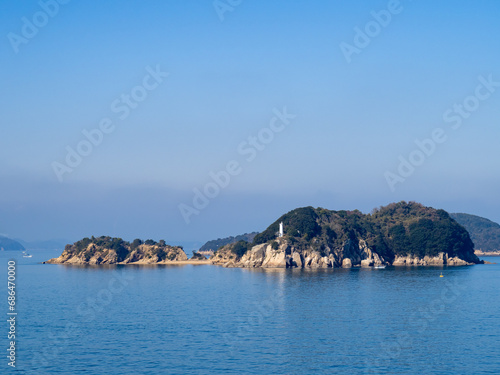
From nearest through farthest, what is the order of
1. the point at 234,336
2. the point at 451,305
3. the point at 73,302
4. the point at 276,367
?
1. the point at 276,367
2. the point at 234,336
3. the point at 451,305
4. the point at 73,302

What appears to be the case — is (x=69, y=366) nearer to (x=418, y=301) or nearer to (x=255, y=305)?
(x=255, y=305)

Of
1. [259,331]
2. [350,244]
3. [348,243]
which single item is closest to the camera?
[259,331]

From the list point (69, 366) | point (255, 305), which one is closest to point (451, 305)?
point (255, 305)

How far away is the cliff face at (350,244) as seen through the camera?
545ft

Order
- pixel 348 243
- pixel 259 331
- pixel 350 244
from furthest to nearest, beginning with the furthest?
pixel 350 244
pixel 348 243
pixel 259 331

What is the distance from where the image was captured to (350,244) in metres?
172

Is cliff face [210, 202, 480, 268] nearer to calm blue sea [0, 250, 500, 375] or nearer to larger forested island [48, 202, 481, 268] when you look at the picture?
larger forested island [48, 202, 481, 268]

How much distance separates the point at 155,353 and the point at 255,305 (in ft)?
100.0

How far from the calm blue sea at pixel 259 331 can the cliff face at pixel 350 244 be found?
67.8 m

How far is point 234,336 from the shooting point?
54906 millimetres

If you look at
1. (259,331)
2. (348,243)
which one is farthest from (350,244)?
(259,331)

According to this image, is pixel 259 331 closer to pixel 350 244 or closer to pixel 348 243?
pixel 348 243

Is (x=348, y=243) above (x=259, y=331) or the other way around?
above

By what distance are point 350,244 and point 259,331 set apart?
11883 centimetres
